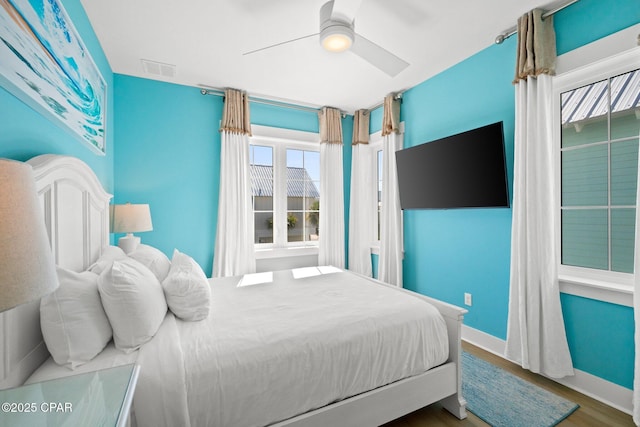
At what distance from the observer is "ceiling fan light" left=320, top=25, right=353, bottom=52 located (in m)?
1.79

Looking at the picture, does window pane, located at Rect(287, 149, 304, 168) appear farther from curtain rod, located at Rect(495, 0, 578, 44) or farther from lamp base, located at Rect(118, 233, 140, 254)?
curtain rod, located at Rect(495, 0, 578, 44)

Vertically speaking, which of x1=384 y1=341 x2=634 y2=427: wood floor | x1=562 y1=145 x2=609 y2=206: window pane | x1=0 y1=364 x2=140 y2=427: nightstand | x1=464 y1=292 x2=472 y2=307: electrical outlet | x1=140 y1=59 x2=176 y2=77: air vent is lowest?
x1=384 y1=341 x2=634 y2=427: wood floor

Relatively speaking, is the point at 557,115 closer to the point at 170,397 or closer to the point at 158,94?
the point at 170,397

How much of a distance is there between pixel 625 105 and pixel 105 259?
3.58m

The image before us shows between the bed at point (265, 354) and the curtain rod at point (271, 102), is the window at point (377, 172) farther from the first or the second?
the bed at point (265, 354)

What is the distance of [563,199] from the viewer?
2221 millimetres

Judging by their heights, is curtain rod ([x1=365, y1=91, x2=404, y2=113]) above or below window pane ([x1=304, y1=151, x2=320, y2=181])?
above

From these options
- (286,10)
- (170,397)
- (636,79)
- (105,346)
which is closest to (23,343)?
(105,346)

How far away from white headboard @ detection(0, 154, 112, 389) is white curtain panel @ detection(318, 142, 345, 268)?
8.37 feet

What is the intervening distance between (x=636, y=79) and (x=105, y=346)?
3479 mm

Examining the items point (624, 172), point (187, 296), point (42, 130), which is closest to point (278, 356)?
point (187, 296)

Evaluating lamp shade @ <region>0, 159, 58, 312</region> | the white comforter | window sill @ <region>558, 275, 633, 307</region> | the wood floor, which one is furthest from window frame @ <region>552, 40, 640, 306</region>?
lamp shade @ <region>0, 159, 58, 312</region>

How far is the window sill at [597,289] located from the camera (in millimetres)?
1824

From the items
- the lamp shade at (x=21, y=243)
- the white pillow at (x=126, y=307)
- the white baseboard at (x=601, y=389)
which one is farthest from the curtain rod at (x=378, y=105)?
the lamp shade at (x=21, y=243)
